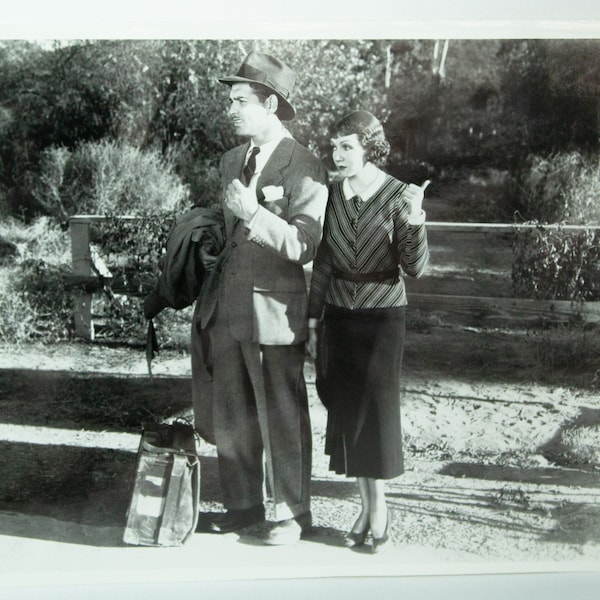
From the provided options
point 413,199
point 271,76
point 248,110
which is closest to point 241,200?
point 248,110

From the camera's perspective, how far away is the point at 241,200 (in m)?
2.82

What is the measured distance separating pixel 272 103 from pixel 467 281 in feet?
3.19

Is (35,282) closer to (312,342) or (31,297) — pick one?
(31,297)

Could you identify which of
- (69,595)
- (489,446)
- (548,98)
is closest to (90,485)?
(69,595)

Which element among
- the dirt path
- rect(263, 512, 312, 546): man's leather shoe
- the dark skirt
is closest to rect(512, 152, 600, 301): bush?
the dirt path

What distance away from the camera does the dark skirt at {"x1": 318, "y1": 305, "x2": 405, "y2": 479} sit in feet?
9.85

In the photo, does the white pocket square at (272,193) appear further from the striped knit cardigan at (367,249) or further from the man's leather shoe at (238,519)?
the man's leather shoe at (238,519)

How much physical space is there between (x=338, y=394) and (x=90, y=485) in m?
0.99

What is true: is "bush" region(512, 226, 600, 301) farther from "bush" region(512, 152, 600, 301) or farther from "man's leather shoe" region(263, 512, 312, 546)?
"man's leather shoe" region(263, 512, 312, 546)

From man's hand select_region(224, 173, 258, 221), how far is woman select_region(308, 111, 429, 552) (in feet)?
1.02

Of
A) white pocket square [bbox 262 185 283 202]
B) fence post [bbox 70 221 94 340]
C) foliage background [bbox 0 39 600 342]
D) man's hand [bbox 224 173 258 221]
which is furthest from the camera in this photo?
fence post [bbox 70 221 94 340]

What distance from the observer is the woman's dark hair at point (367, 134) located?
2.97 metres

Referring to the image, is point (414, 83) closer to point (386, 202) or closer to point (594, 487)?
point (386, 202)

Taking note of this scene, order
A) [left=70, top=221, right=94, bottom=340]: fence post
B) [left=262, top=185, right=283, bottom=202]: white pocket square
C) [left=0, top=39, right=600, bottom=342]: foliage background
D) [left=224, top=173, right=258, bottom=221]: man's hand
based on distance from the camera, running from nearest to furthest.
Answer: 1. [left=224, top=173, right=258, bottom=221]: man's hand
2. [left=262, top=185, right=283, bottom=202]: white pocket square
3. [left=0, top=39, right=600, bottom=342]: foliage background
4. [left=70, top=221, right=94, bottom=340]: fence post
